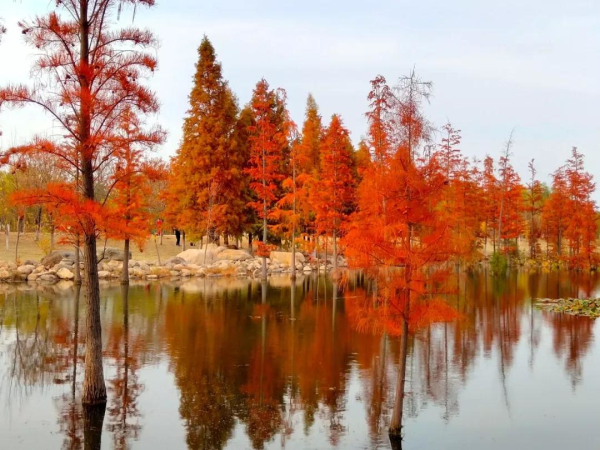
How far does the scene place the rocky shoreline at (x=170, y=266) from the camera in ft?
126

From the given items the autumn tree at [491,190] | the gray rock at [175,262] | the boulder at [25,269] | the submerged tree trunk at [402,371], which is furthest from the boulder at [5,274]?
the autumn tree at [491,190]

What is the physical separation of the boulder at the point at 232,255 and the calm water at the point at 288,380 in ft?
67.5

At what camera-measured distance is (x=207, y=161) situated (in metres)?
46.5

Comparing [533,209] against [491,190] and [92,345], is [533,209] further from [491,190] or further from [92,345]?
[92,345]

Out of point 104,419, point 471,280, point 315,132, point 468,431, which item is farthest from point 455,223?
point 315,132

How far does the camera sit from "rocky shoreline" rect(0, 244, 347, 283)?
1510 inches

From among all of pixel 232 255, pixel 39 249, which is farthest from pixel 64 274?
pixel 39 249

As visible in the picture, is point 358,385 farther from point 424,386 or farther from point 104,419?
point 104,419

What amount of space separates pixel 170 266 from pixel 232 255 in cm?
589

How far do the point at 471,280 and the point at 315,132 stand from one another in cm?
2358

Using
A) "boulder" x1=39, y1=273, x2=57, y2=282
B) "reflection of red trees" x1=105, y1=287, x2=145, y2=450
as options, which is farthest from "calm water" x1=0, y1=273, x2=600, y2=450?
"boulder" x1=39, y1=273, x2=57, y2=282

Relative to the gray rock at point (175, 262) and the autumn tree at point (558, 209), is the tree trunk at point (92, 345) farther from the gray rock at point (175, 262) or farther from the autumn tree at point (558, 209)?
the autumn tree at point (558, 209)

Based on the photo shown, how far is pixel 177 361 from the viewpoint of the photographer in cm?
1689

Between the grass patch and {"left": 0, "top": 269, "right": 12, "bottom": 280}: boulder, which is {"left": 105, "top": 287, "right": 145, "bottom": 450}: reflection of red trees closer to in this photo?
{"left": 0, "top": 269, "right": 12, "bottom": 280}: boulder
